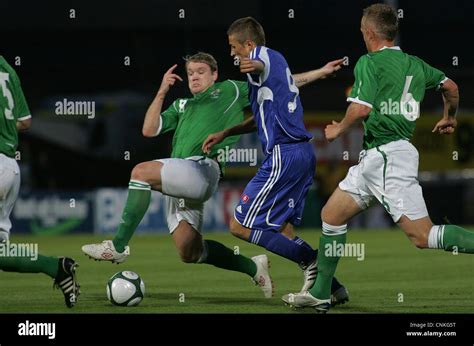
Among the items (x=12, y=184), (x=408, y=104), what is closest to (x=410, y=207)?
(x=408, y=104)

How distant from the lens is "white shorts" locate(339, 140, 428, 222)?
7.81m

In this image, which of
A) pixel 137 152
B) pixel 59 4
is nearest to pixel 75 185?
pixel 137 152

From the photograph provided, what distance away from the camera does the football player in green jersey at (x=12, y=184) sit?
8422mm

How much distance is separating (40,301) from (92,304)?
1.60 feet

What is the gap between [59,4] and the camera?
21.6m

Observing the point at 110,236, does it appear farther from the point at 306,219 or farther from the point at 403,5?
the point at 403,5

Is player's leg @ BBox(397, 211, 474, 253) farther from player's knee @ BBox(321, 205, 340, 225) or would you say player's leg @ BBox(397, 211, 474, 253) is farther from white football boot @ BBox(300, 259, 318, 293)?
white football boot @ BBox(300, 259, 318, 293)

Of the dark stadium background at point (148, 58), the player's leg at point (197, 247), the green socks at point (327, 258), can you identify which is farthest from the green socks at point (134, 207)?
the dark stadium background at point (148, 58)

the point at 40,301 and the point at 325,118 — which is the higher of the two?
the point at 325,118

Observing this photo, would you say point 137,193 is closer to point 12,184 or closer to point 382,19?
point 12,184

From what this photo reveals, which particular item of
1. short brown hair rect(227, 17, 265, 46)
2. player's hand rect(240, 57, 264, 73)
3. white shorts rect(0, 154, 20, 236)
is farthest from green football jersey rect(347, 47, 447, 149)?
white shorts rect(0, 154, 20, 236)

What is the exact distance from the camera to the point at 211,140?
28.8 ft

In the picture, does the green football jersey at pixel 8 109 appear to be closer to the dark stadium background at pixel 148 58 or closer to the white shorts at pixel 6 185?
the white shorts at pixel 6 185

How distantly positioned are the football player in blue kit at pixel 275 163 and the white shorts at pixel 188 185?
0.40 metres
